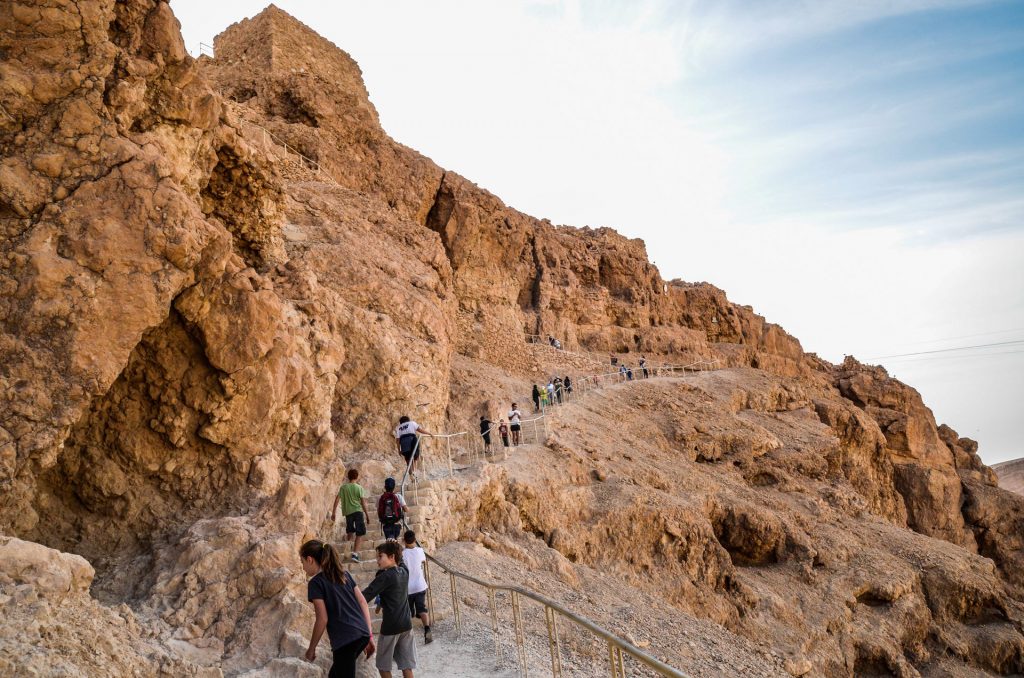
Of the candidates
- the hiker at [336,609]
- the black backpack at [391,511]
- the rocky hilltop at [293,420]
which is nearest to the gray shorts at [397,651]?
the hiker at [336,609]

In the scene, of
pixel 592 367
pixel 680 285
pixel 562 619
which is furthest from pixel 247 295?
pixel 680 285

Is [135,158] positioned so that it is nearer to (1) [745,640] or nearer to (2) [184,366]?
(2) [184,366]

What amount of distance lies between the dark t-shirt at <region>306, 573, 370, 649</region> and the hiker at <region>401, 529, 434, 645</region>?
2204 mm

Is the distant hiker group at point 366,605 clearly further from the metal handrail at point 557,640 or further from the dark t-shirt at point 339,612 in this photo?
the metal handrail at point 557,640

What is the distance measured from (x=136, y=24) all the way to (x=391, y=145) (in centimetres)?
1989

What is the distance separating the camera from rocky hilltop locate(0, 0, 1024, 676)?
7285 mm

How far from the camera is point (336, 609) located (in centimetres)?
561

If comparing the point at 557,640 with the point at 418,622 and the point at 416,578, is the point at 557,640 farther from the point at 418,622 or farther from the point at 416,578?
the point at 418,622

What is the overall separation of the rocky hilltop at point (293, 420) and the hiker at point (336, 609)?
1213 mm

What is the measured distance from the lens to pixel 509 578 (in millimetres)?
11477

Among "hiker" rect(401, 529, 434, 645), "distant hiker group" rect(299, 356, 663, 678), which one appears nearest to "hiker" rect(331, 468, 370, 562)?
"distant hiker group" rect(299, 356, 663, 678)

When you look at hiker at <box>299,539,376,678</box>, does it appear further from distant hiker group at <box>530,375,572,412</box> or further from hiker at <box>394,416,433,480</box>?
distant hiker group at <box>530,375,572,412</box>

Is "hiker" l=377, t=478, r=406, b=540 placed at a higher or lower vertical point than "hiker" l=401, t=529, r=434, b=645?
higher

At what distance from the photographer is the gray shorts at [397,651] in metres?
6.36
